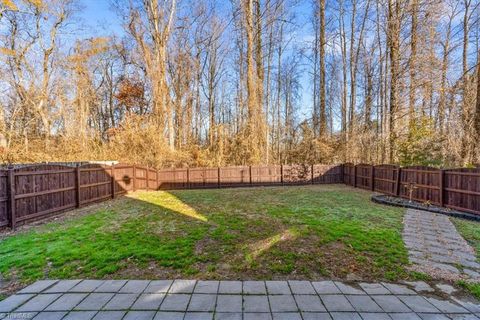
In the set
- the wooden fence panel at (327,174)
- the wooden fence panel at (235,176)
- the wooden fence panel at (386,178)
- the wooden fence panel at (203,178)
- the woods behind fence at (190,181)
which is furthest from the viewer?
the wooden fence panel at (327,174)

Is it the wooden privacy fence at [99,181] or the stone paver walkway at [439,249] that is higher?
the wooden privacy fence at [99,181]

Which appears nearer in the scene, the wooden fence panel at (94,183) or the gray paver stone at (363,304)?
the gray paver stone at (363,304)

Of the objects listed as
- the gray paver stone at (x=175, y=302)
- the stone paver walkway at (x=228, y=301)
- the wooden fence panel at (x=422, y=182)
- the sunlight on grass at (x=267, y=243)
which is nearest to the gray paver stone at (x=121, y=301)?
the stone paver walkway at (x=228, y=301)

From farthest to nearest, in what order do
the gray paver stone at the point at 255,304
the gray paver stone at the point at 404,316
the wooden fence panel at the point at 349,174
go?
the wooden fence panel at the point at 349,174 → the gray paver stone at the point at 255,304 → the gray paver stone at the point at 404,316

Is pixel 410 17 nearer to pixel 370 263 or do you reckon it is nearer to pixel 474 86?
pixel 474 86

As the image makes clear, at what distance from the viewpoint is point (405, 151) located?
8898 mm

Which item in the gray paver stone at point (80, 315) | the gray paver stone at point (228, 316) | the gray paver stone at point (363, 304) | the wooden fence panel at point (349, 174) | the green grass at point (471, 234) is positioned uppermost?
the wooden fence panel at point (349, 174)

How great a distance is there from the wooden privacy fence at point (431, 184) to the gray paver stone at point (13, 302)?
818 cm

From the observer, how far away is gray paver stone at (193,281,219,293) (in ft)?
8.51

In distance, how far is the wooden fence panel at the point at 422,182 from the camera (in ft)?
23.2

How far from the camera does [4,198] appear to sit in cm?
508

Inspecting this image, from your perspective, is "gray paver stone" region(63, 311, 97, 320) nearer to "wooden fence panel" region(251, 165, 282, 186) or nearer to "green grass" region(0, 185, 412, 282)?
"green grass" region(0, 185, 412, 282)

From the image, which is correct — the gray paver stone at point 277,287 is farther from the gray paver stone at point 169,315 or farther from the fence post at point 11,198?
the fence post at point 11,198

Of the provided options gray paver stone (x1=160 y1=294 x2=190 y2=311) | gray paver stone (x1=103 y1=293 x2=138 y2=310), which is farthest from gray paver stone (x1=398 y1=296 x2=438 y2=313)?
gray paver stone (x1=103 y1=293 x2=138 y2=310)
